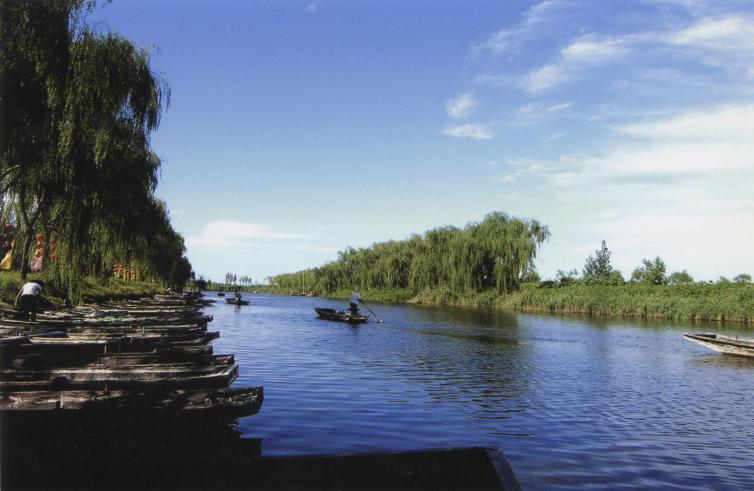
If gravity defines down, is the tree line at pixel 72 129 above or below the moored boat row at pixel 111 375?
above

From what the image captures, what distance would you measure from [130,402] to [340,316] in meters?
29.7

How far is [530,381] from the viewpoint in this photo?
15.6 metres

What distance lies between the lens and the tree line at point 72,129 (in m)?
11.4

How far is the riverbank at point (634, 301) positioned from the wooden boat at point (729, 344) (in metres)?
21.5

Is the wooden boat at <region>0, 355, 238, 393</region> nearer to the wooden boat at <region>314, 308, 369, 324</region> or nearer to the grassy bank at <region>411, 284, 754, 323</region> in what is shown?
the wooden boat at <region>314, 308, 369, 324</region>

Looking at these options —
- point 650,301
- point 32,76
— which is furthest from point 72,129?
point 650,301

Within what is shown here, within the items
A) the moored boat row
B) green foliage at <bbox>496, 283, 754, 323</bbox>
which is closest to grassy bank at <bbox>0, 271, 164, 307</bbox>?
the moored boat row

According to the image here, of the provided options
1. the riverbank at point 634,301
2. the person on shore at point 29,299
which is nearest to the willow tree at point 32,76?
the person on shore at point 29,299

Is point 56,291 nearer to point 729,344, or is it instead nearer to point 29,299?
point 29,299

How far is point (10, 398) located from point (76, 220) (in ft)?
39.0

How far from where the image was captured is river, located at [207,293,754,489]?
8.34m

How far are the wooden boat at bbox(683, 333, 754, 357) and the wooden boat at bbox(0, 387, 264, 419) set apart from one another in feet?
70.9

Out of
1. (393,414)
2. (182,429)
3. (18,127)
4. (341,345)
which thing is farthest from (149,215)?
(182,429)

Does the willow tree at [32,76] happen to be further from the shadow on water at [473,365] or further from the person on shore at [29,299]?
the shadow on water at [473,365]
